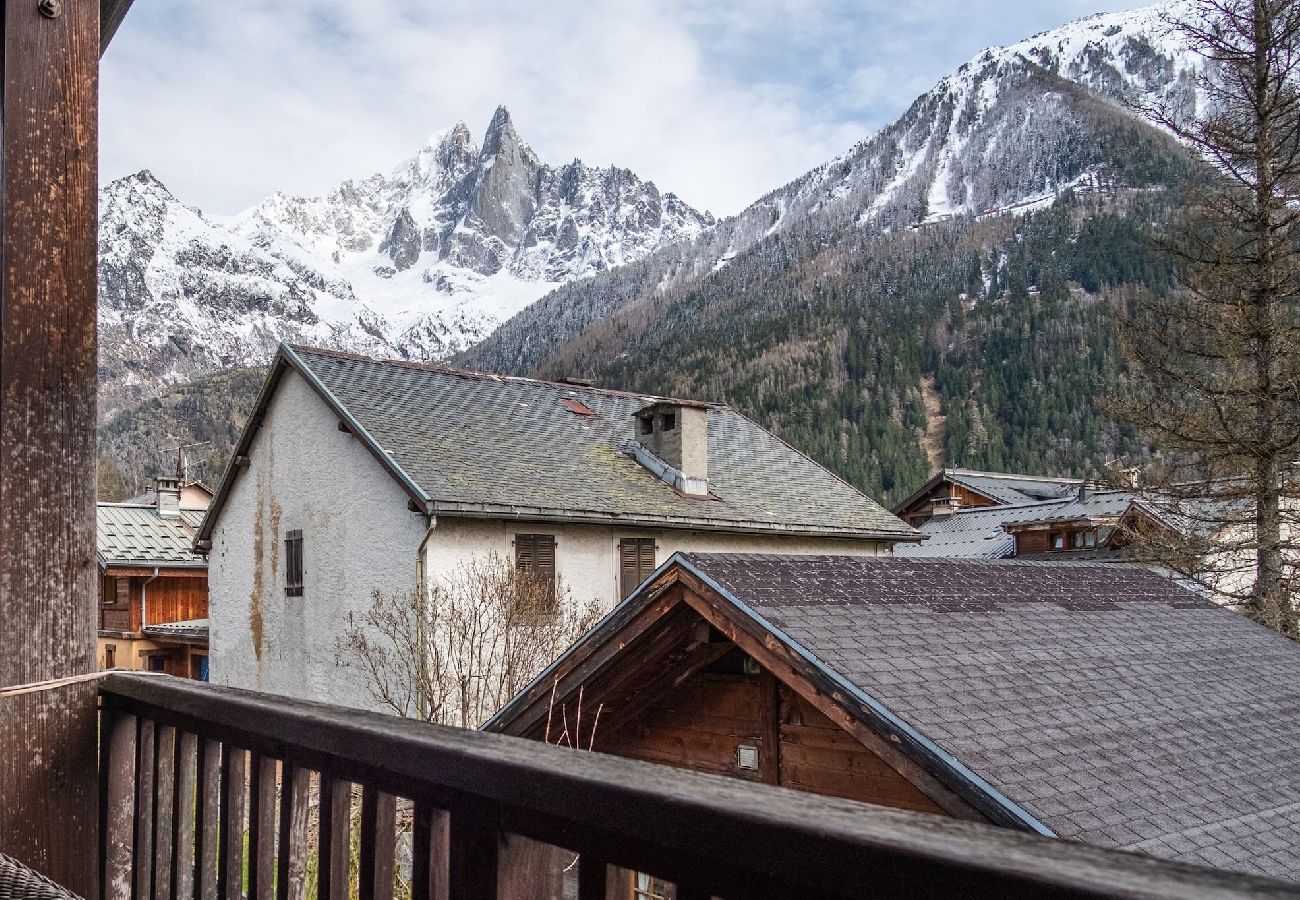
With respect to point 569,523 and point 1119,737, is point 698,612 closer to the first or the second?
point 1119,737

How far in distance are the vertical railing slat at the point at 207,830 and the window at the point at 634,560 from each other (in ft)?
53.2

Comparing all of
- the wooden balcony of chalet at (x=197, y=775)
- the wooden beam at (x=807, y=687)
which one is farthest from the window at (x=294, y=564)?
the wooden balcony of chalet at (x=197, y=775)

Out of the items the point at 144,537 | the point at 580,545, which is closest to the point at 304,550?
the point at 580,545

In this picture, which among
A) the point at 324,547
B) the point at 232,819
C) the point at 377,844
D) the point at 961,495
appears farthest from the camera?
the point at 961,495

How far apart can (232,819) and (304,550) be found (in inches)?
713

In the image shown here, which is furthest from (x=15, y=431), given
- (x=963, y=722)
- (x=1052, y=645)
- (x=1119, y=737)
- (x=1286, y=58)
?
(x=1286, y=58)

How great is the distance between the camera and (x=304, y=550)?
765 inches

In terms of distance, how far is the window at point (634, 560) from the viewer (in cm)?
1867

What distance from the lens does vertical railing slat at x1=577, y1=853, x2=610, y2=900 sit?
1.29 metres

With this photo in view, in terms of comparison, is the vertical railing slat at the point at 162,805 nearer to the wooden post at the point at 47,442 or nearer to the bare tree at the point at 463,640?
the wooden post at the point at 47,442

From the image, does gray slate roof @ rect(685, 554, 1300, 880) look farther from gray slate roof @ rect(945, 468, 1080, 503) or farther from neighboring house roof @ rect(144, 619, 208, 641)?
gray slate roof @ rect(945, 468, 1080, 503)

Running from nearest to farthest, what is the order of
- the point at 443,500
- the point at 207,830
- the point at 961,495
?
the point at 207,830 → the point at 443,500 → the point at 961,495

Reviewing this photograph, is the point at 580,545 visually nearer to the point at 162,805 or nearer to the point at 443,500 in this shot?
the point at 443,500

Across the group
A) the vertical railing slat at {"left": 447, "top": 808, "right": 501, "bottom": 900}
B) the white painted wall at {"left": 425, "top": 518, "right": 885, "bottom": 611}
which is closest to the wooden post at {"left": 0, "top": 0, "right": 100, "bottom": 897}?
the vertical railing slat at {"left": 447, "top": 808, "right": 501, "bottom": 900}
